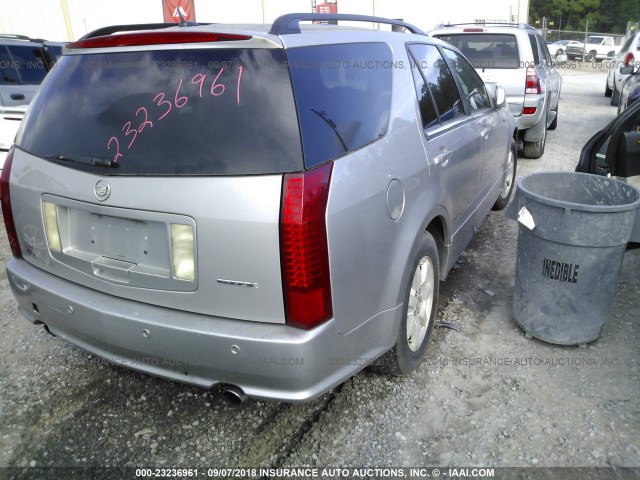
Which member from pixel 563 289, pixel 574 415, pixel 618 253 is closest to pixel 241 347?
pixel 574 415

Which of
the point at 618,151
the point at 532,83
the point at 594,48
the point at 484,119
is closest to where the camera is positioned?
the point at 618,151

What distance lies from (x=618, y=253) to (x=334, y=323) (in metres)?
1.81

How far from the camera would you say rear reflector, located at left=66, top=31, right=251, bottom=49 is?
2016 mm

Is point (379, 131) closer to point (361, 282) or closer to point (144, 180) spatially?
point (361, 282)

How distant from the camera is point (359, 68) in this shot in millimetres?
2480

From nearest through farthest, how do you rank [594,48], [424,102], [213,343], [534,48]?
[213,343], [424,102], [534,48], [594,48]

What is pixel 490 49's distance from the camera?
24.7 feet

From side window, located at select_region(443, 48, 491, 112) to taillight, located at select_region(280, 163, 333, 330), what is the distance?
2327 mm

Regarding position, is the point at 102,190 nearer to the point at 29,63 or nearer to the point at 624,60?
the point at 29,63

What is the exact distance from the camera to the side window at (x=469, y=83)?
3.88 metres

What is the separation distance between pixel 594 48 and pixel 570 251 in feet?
118

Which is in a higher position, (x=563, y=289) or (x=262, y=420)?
(x=563, y=289)

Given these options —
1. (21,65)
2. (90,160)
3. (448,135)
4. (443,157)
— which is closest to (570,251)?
(443,157)

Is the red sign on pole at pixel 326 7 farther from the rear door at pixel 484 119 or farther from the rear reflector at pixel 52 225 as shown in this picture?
the rear reflector at pixel 52 225
